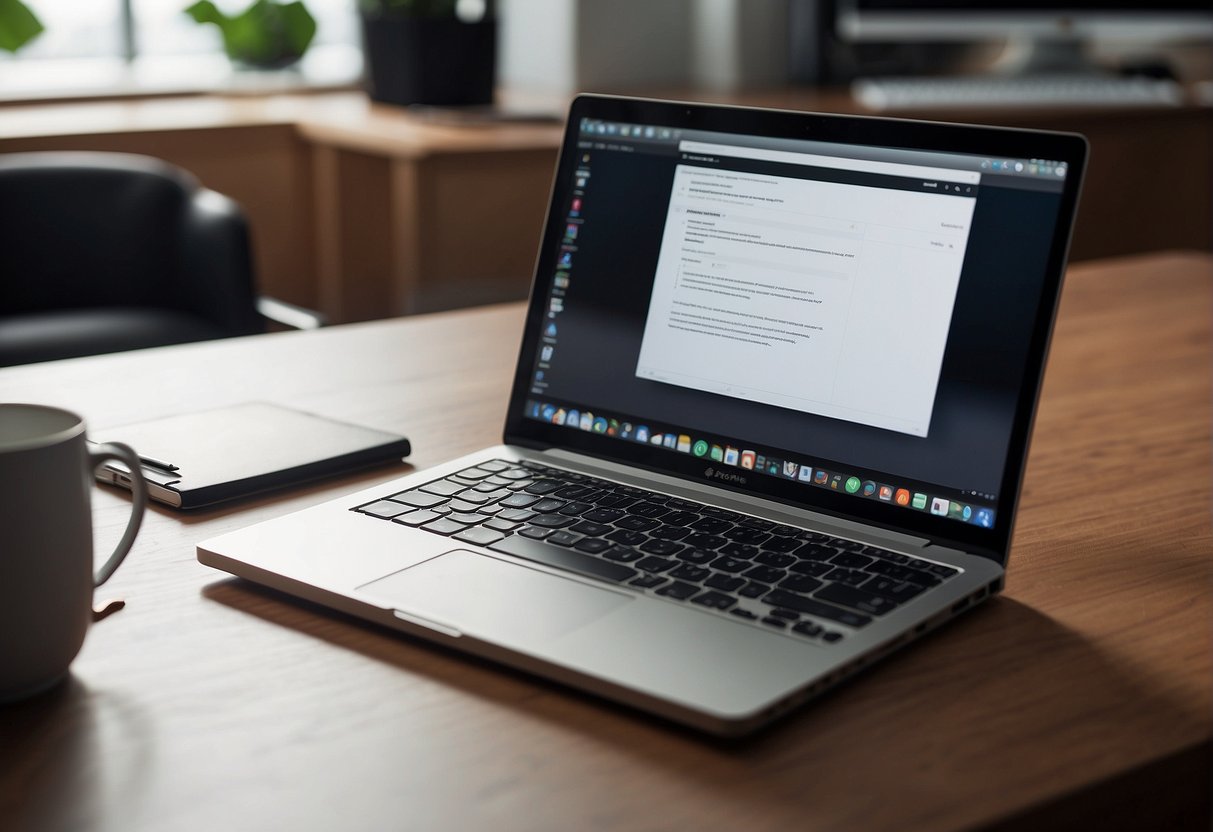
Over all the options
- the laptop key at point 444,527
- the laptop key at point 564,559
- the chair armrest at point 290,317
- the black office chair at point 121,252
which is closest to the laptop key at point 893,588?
the laptop key at point 564,559

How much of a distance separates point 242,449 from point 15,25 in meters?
2.22

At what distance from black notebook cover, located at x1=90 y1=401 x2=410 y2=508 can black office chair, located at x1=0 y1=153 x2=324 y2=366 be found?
3.91 feet

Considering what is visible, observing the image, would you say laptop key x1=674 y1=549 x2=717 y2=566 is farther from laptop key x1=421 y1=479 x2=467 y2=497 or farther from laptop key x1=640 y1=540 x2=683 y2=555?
laptop key x1=421 y1=479 x2=467 y2=497

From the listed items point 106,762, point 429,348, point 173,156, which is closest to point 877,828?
point 106,762

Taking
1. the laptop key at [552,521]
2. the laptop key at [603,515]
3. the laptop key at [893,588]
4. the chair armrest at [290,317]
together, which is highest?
the laptop key at [893,588]

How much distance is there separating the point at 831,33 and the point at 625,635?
9.13 feet

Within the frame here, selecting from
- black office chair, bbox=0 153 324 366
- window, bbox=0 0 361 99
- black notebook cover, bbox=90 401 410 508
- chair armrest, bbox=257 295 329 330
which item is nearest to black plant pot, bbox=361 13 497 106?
window, bbox=0 0 361 99

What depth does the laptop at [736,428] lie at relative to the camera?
2.01 feet

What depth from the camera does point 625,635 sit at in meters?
0.60

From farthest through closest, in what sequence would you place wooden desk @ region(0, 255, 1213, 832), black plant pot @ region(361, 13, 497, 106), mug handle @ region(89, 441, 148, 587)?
black plant pot @ region(361, 13, 497, 106), mug handle @ region(89, 441, 148, 587), wooden desk @ region(0, 255, 1213, 832)

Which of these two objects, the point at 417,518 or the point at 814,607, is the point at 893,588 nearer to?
the point at 814,607

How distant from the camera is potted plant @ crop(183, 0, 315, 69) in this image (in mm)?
2910

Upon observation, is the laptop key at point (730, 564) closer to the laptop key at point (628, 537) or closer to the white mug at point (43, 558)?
the laptop key at point (628, 537)

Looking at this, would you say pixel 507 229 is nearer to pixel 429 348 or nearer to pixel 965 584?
→ pixel 429 348
